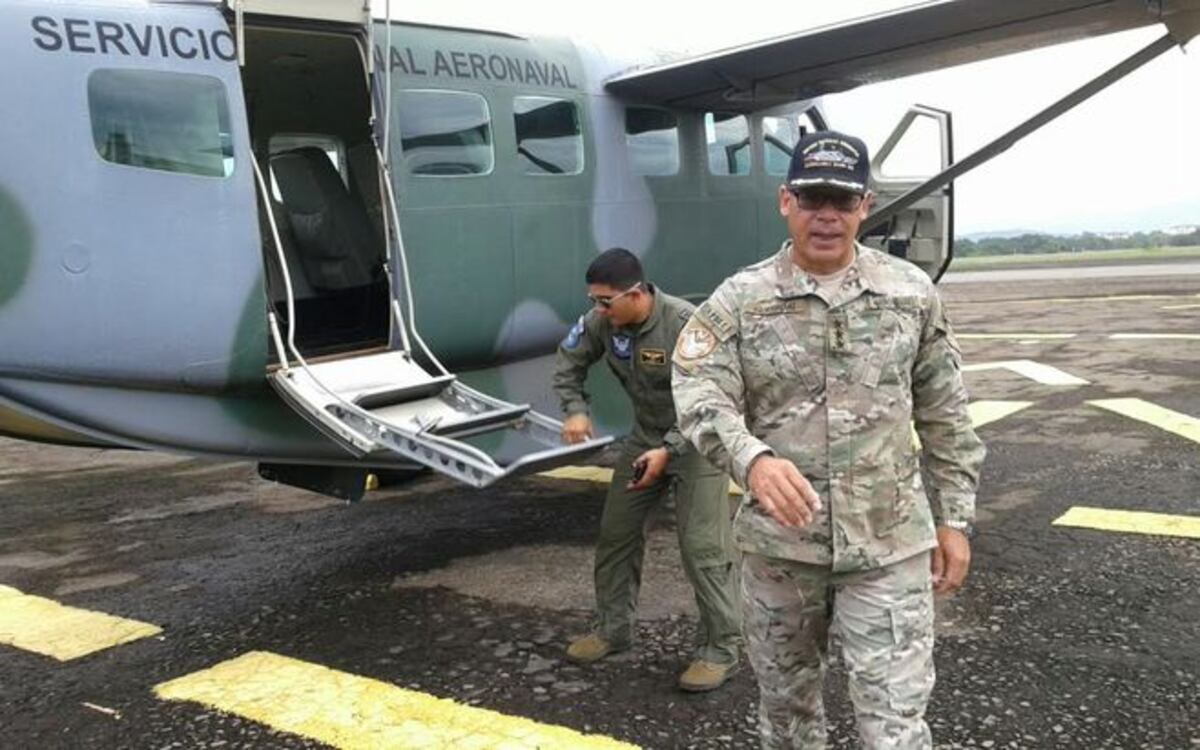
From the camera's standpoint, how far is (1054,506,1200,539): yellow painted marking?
596cm

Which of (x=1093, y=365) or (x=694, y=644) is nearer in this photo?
(x=694, y=644)

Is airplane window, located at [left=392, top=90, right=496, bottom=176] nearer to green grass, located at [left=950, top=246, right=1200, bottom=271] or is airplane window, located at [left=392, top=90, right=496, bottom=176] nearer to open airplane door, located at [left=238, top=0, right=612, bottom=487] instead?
open airplane door, located at [left=238, top=0, right=612, bottom=487]

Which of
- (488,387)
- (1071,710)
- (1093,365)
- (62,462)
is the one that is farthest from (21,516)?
(1093,365)

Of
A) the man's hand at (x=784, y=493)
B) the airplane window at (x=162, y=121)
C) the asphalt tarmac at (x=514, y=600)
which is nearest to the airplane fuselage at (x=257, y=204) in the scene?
the airplane window at (x=162, y=121)

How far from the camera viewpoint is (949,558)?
9.18 ft

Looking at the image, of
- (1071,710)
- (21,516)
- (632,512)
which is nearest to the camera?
(1071,710)

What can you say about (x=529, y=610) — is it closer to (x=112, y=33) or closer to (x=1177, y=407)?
(x=112, y=33)

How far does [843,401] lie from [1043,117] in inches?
195

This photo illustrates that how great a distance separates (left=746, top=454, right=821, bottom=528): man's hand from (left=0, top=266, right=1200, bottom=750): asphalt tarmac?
1.55 metres

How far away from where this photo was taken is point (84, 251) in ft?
14.9

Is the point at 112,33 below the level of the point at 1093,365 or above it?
above

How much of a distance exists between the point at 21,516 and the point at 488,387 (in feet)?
13.0

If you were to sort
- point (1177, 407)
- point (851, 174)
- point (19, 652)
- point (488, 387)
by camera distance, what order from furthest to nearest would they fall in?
1. point (1177, 407)
2. point (488, 387)
3. point (19, 652)
4. point (851, 174)

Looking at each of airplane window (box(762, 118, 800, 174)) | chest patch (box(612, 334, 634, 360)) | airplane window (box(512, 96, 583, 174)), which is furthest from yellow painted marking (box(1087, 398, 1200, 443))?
chest patch (box(612, 334, 634, 360))
